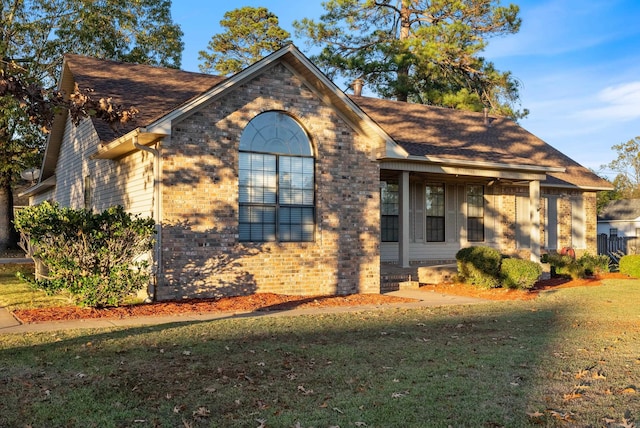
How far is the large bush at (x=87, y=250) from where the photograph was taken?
37.3ft

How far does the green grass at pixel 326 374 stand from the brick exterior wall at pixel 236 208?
2794mm

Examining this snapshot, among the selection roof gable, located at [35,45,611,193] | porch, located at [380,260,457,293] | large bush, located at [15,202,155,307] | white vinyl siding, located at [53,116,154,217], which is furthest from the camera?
porch, located at [380,260,457,293]

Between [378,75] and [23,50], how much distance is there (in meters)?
17.9

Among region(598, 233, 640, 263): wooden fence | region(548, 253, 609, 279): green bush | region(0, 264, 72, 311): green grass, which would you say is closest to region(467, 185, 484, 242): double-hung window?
region(548, 253, 609, 279): green bush

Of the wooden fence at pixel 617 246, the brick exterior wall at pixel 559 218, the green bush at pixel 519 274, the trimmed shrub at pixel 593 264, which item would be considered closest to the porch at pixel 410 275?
the green bush at pixel 519 274

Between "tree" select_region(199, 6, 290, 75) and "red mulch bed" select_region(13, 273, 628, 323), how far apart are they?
24001 mm

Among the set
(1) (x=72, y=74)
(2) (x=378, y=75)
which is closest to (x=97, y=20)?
(1) (x=72, y=74)

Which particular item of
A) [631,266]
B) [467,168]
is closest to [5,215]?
[467,168]

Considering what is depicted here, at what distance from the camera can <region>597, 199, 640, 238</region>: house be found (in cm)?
4700

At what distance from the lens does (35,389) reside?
6223mm

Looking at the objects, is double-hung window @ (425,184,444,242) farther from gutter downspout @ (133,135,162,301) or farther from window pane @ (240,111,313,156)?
gutter downspout @ (133,135,162,301)

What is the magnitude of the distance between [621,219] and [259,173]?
1633 inches

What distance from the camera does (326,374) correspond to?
695cm

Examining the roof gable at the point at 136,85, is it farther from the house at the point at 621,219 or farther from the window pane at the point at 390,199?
the house at the point at 621,219
